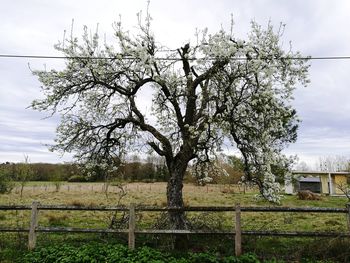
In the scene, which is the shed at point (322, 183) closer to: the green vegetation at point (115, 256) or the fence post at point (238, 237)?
the fence post at point (238, 237)

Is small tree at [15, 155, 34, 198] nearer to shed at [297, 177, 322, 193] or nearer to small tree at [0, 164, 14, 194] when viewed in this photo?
small tree at [0, 164, 14, 194]

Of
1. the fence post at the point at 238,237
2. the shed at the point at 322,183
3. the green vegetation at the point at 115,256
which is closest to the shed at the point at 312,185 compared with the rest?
the shed at the point at 322,183

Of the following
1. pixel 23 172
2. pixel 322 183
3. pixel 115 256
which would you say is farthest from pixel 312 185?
pixel 115 256

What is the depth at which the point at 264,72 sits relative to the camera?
31.8 feet

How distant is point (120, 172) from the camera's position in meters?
15.1

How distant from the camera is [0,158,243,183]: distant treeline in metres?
12.6

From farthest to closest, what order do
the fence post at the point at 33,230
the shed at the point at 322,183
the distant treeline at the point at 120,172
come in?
1. the shed at the point at 322,183
2. the distant treeline at the point at 120,172
3. the fence post at the point at 33,230

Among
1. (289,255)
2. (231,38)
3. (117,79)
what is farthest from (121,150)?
(289,255)

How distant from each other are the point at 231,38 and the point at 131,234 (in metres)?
6.39

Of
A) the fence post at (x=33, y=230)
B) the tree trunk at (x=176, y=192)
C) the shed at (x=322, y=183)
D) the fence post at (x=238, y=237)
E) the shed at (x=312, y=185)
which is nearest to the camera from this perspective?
the fence post at (x=238, y=237)

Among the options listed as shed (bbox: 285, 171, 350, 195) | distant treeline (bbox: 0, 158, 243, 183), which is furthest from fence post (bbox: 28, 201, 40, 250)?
shed (bbox: 285, 171, 350, 195)

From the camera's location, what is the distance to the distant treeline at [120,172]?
41.3 feet

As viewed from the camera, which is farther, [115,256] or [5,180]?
[5,180]

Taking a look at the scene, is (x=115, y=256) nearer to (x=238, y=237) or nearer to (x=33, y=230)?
(x=33, y=230)
